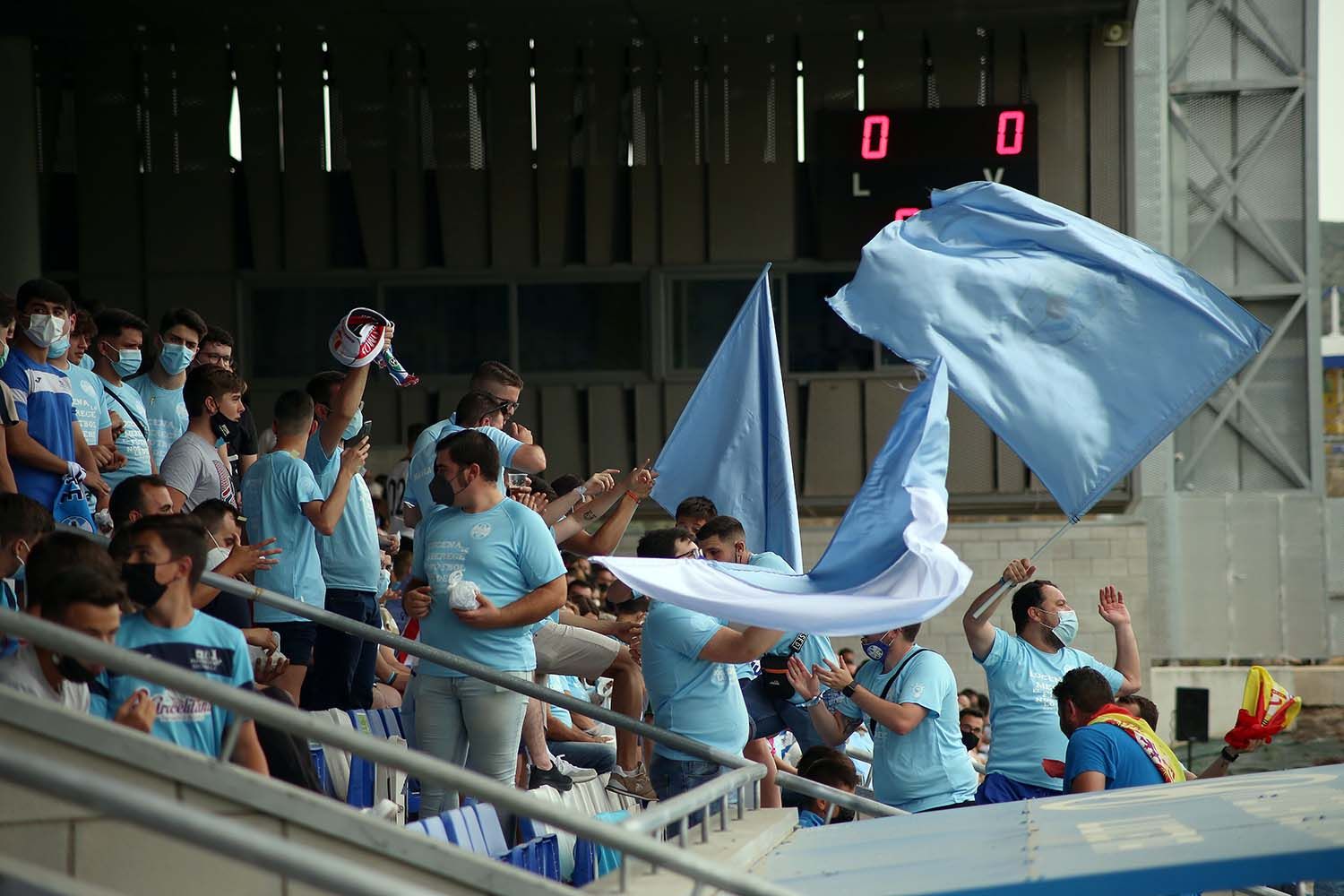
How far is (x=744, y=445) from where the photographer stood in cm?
952

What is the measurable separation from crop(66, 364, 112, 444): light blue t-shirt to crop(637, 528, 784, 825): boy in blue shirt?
2889mm

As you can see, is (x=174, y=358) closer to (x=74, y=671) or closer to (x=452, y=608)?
(x=452, y=608)

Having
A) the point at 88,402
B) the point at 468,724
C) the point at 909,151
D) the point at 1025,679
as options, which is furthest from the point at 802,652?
the point at 909,151

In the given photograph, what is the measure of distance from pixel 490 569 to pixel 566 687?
2992mm

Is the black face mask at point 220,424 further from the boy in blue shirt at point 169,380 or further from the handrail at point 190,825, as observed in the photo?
the handrail at point 190,825

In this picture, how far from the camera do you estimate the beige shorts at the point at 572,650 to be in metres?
8.29

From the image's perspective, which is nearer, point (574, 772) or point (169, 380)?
point (574, 772)

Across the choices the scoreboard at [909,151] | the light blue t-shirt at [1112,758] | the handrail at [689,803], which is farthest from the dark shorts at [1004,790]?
the scoreboard at [909,151]

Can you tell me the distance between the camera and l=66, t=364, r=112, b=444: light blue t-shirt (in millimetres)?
7477

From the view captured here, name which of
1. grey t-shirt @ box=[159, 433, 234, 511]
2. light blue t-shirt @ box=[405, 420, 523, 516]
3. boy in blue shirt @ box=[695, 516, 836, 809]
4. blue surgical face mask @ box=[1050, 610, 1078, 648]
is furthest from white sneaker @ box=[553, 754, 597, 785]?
blue surgical face mask @ box=[1050, 610, 1078, 648]

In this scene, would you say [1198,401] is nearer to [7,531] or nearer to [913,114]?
[7,531]

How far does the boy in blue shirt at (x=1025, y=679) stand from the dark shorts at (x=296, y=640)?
3.20m

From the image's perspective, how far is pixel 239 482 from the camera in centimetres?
891

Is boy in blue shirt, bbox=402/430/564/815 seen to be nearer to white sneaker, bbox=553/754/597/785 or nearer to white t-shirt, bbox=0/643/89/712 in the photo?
white sneaker, bbox=553/754/597/785
